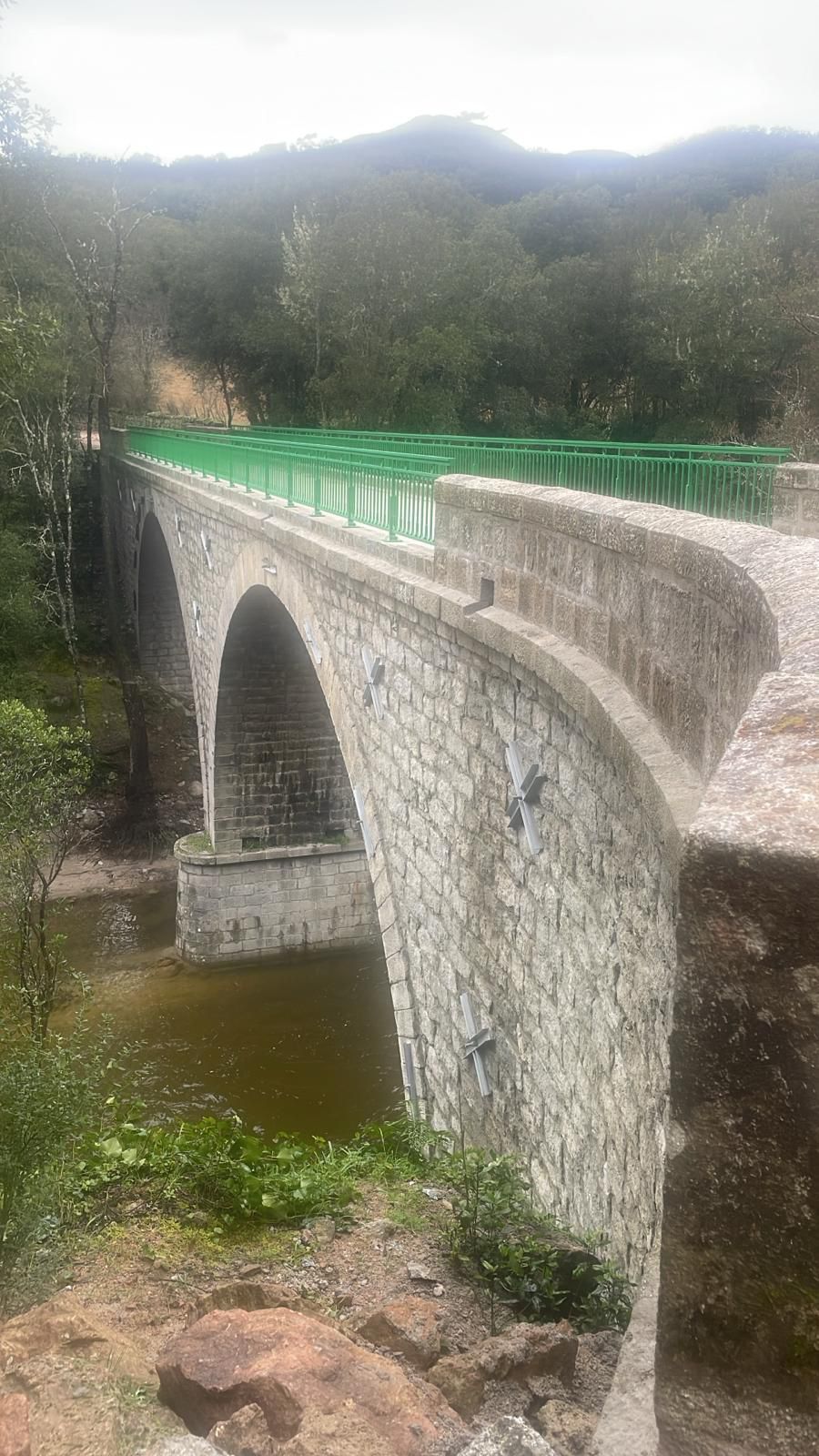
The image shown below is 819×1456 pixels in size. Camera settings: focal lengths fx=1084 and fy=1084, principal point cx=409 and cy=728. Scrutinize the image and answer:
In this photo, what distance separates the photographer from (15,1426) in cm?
234

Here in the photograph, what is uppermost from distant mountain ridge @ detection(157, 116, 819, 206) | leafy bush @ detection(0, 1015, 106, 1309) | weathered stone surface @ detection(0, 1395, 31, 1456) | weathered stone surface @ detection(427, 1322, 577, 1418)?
distant mountain ridge @ detection(157, 116, 819, 206)

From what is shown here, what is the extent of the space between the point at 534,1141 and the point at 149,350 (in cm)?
3696

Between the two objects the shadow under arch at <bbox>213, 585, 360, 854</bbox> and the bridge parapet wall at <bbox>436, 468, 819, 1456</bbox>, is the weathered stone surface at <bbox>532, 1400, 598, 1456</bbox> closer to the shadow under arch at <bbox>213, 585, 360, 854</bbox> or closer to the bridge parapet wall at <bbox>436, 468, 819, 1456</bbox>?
the bridge parapet wall at <bbox>436, 468, 819, 1456</bbox>

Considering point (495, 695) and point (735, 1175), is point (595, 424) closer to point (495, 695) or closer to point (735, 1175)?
point (495, 695)

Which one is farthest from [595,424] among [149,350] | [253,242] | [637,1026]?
[637,1026]

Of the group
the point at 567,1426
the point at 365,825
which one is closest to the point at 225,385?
the point at 365,825

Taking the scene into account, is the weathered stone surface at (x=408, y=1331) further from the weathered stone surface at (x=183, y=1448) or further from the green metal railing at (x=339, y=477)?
the green metal railing at (x=339, y=477)

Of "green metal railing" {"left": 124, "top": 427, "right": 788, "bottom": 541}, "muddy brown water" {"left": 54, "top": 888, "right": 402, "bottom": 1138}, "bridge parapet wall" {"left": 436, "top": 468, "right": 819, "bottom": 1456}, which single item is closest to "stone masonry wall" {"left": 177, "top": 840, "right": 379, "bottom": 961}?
"muddy brown water" {"left": 54, "top": 888, "right": 402, "bottom": 1138}

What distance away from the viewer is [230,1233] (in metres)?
5.36

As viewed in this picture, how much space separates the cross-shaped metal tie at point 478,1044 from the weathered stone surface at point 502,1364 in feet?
9.05

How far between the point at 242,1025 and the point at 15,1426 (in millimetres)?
12569

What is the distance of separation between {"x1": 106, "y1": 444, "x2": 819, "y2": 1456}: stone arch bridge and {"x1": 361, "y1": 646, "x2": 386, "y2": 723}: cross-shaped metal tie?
0.05 metres

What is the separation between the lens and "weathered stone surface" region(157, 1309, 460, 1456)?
2525mm

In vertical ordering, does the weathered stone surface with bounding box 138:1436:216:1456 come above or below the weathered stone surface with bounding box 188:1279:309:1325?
above
